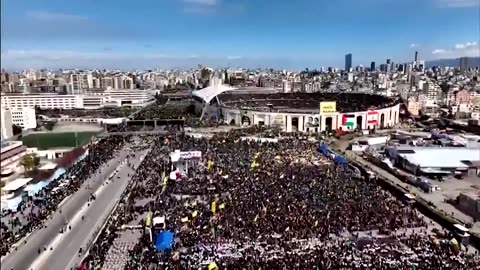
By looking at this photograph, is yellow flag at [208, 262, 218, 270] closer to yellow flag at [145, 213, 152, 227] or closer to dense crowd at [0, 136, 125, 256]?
yellow flag at [145, 213, 152, 227]

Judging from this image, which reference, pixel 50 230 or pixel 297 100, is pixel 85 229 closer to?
pixel 50 230

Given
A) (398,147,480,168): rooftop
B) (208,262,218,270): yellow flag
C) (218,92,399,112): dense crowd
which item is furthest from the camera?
(218,92,399,112): dense crowd

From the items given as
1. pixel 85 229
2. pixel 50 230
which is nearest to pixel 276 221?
pixel 85 229

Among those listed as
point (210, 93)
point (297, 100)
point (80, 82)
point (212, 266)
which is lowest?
point (212, 266)

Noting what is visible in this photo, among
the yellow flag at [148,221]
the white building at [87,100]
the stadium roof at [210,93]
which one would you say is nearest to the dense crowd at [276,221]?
the yellow flag at [148,221]

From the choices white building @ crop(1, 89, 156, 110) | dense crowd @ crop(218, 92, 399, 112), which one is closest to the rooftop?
dense crowd @ crop(218, 92, 399, 112)

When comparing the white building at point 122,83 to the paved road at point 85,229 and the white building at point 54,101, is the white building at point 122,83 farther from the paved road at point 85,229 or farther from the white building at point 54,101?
the paved road at point 85,229
